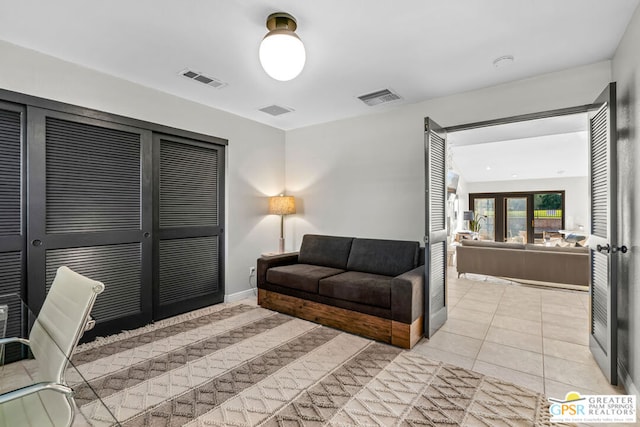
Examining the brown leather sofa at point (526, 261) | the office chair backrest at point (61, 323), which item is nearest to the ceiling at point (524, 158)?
the brown leather sofa at point (526, 261)

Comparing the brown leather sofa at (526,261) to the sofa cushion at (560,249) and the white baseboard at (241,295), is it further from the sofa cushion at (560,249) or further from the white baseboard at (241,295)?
the white baseboard at (241,295)

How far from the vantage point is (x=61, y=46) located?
8.16ft

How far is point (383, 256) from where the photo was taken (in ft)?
11.9

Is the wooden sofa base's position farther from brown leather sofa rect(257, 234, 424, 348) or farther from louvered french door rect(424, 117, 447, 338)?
louvered french door rect(424, 117, 447, 338)

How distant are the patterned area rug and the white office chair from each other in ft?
0.32

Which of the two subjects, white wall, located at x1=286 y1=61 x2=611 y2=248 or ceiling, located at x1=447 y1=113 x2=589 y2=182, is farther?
ceiling, located at x1=447 y1=113 x2=589 y2=182

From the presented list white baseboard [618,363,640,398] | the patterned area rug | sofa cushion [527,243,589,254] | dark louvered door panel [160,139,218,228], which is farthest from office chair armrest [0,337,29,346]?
sofa cushion [527,243,589,254]

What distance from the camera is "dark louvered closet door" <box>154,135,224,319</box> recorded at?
135 inches

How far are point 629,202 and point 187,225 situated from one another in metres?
4.00

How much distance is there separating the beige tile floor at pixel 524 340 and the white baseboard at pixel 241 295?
245 centimetres

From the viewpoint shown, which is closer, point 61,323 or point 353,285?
point 61,323

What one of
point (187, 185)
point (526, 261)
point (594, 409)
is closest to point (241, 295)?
point (187, 185)

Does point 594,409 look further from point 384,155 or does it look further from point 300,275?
point 384,155

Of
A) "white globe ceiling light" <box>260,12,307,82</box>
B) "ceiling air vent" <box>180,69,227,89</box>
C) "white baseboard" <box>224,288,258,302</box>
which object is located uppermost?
"ceiling air vent" <box>180,69,227,89</box>
